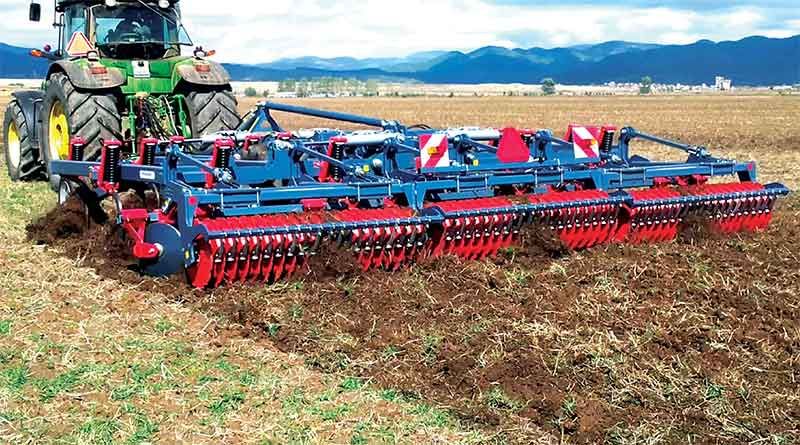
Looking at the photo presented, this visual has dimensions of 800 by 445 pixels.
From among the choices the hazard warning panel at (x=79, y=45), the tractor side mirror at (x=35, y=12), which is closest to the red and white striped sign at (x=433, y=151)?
the hazard warning panel at (x=79, y=45)

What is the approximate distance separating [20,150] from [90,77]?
273 centimetres

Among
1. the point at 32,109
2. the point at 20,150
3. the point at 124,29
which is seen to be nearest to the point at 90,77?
the point at 124,29

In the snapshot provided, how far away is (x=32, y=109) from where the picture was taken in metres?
11.9

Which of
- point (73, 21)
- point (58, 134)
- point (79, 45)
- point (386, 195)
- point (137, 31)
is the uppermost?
point (73, 21)

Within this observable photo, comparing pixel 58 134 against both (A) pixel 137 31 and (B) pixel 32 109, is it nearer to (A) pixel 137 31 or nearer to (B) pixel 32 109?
(B) pixel 32 109

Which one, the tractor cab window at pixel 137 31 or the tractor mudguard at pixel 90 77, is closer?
the tractor mudguard at pixel 90 77

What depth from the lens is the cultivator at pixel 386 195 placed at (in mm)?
6441

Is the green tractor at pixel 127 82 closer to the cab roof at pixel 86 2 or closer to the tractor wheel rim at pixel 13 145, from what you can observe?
the cab roof at pixel 86 2

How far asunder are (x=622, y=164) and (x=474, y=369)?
467 cm

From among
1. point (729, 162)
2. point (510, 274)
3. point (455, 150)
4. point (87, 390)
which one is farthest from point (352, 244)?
point (729, 162)

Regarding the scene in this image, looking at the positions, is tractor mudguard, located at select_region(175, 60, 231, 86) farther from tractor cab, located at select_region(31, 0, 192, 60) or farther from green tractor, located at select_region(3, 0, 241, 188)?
tractor cab, located at select_region(31, 0, 192, 60)

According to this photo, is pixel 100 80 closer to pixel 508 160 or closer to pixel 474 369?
pixel 508 160

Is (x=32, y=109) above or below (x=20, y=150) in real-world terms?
above

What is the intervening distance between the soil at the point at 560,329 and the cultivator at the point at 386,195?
0.58ft
